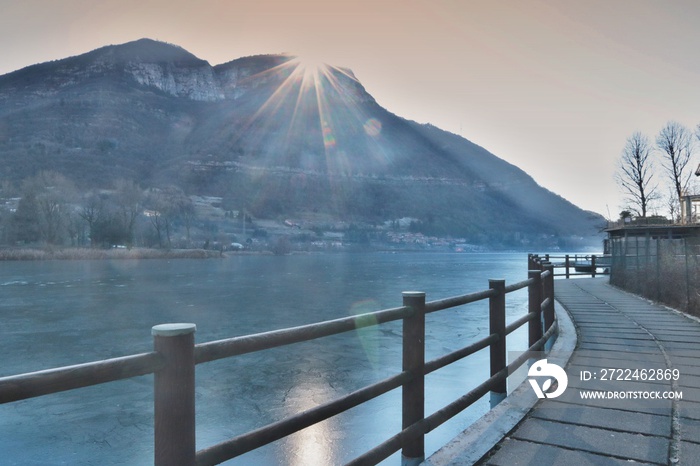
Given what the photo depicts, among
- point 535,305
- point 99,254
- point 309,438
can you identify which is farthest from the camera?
point 99,254

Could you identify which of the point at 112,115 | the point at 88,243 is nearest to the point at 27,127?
the point at 112,115

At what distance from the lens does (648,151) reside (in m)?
56.0

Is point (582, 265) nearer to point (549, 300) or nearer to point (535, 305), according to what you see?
point (549, 300)

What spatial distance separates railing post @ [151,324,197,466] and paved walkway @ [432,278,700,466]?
6.91 feet

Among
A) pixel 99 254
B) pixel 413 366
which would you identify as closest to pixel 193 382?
pixel 413 366

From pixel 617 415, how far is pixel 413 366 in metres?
2.06

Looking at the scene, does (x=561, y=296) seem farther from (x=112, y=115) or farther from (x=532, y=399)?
(x=112, y=115)

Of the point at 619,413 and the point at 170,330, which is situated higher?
the point at 170,330

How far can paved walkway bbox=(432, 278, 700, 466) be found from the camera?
3.63 meters

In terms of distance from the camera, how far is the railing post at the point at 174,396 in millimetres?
2094

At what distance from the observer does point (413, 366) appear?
12.5ft

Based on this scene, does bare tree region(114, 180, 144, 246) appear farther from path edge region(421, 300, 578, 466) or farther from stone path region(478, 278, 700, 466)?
path edge region(421, 300, 578, 466)

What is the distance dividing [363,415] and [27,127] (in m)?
211

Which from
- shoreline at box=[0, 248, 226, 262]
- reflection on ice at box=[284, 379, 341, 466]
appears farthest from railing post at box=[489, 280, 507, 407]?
shoreline at box=[0, 248, 226, 262]
